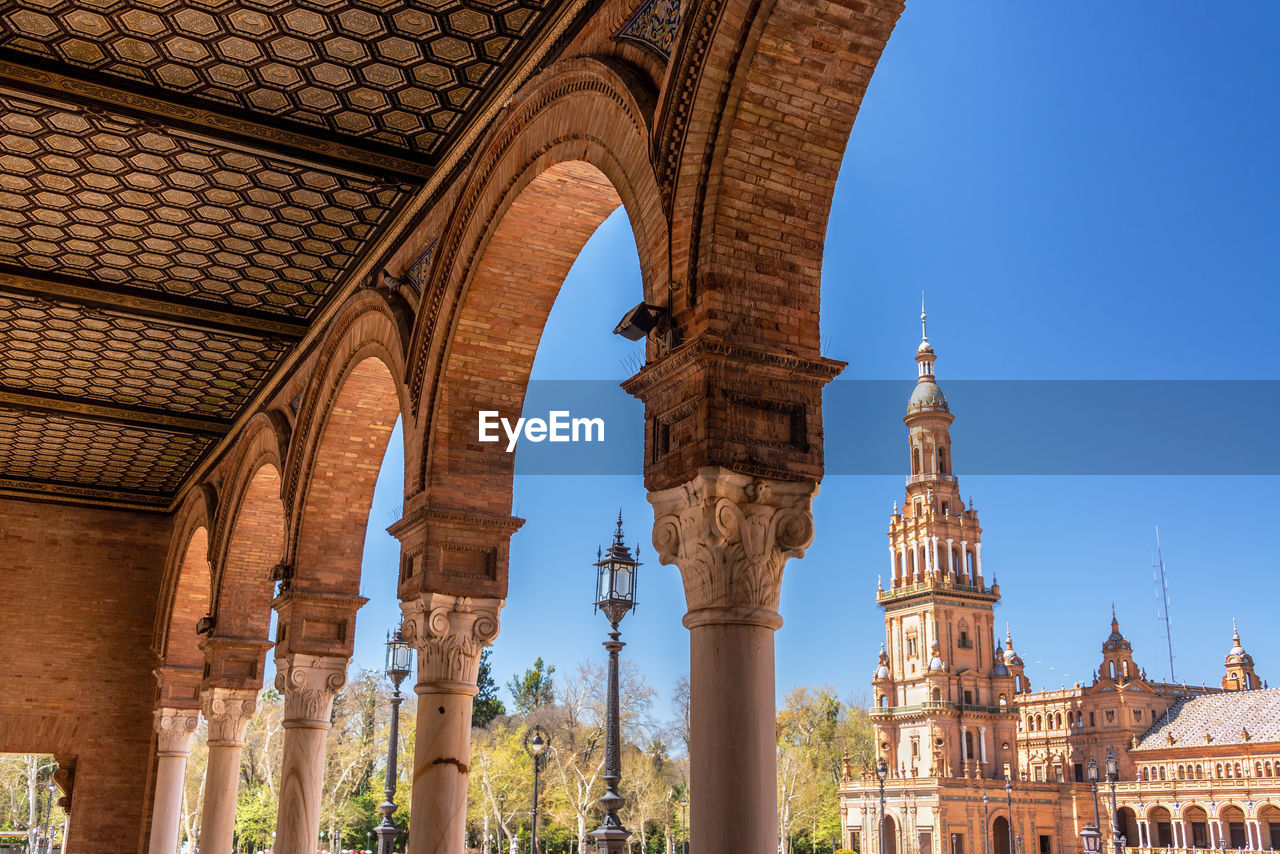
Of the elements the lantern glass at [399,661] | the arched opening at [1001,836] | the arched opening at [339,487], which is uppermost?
the arched opening at [339,487]

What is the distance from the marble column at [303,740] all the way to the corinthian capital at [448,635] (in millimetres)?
2521

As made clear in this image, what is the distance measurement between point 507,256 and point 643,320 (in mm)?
2586

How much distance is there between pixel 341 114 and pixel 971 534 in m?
60.3

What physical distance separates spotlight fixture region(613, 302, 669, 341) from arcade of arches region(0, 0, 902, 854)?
2.4 inches

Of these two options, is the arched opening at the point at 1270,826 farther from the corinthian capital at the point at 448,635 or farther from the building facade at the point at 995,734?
the corinthian capital at the point at 448,635

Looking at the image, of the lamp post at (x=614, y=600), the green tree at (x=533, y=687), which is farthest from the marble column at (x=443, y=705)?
the green tree at (x=533, y=687)

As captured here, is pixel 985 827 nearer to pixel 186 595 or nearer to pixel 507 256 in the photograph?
pixel 186 595

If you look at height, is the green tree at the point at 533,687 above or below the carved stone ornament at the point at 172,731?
above

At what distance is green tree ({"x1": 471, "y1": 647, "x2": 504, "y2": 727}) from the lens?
50.4m

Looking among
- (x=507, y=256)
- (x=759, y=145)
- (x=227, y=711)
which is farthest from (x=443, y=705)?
(x=227, y=711)

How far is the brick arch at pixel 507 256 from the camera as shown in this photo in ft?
20.9

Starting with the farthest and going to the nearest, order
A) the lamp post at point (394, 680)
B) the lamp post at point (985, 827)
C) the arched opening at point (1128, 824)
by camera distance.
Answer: the arched opening at point (1128, 824)
the lamp post at point (985, 827)
the lamp post at point (394, 680)

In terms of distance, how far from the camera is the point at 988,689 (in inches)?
2448

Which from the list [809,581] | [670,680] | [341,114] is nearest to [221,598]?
[341,114]
